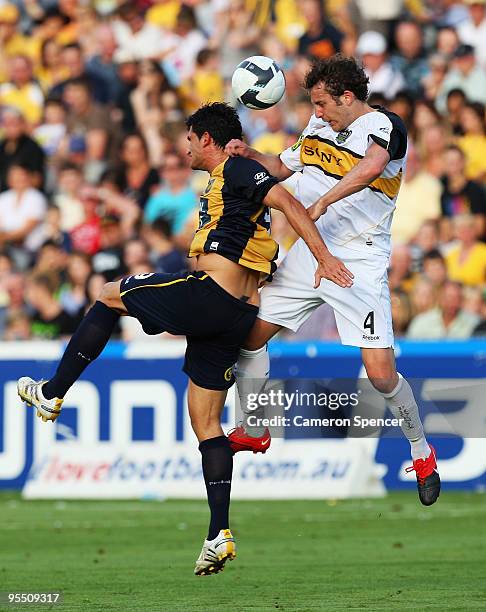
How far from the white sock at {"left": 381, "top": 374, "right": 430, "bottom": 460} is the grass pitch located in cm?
85

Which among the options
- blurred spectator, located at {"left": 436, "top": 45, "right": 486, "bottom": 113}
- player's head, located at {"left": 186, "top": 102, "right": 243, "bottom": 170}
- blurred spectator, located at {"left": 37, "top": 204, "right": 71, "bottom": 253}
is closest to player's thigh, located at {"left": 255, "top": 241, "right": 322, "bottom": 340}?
player's head, located at {"left": 186, "top": 102, "right": 243, "bottom": 170}

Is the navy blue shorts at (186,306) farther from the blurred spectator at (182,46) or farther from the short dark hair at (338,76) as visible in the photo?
the blurred spectator at (182,46)

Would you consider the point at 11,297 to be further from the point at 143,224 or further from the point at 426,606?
the point at 426,606

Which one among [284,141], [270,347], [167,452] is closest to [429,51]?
[284,141]

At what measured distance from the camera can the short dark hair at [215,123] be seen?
8.94m

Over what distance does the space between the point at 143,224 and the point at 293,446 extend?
4069 millimetres

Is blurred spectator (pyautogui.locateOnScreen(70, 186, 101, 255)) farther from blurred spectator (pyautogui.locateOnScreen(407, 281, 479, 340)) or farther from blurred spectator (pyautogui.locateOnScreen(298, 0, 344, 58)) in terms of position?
blurred spectator (pyautogui.locateOnScreen(407, 281, 479, 340))

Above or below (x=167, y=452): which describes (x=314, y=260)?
above

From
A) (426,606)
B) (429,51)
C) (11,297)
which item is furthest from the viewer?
(429,51)

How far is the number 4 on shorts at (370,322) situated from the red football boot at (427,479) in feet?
3.17

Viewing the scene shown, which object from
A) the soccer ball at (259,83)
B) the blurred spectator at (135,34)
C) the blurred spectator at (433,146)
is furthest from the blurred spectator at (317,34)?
the soccer ball at (259,83)

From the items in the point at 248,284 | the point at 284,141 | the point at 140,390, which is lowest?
the point at 140,390

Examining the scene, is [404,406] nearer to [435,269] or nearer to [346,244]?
[346,244]

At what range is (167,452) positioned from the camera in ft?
45.5
